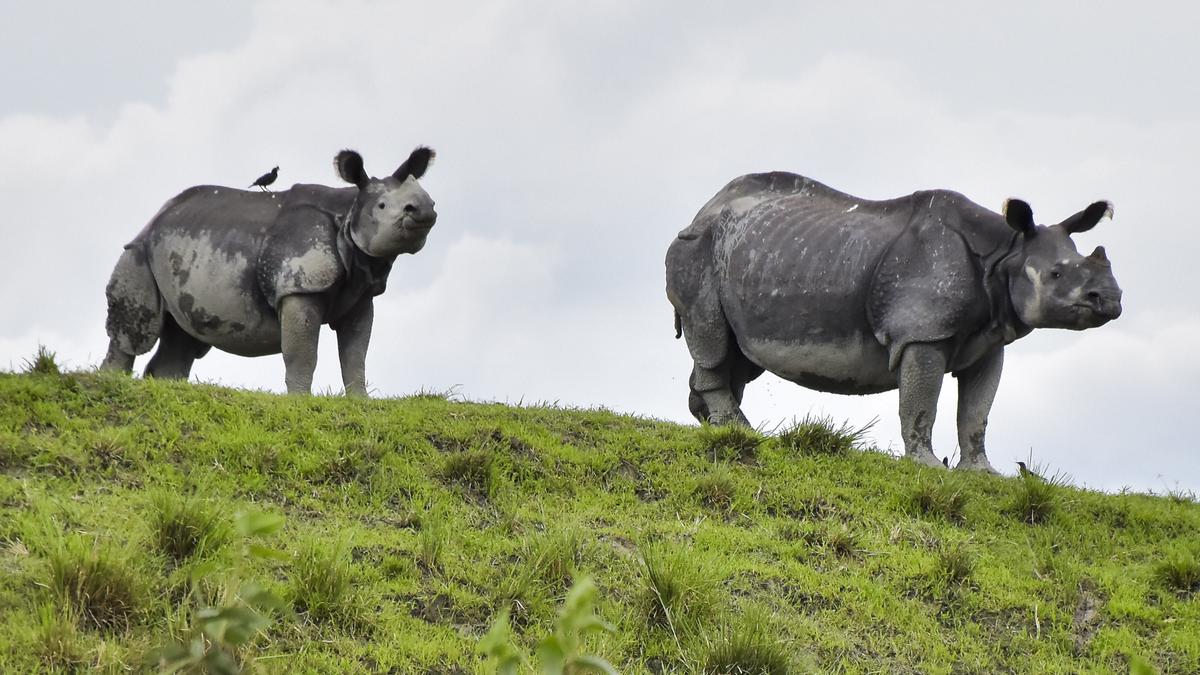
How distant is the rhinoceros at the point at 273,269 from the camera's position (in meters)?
11.1

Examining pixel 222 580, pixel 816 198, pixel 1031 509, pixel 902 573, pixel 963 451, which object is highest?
pixel 816 198

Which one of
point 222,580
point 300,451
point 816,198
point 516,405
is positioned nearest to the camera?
point 222,580

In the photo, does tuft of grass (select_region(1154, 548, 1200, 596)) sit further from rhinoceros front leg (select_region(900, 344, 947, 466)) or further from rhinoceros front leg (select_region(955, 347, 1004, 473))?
rhinoceros front leg (select_region(955, 347, 1004, 473))

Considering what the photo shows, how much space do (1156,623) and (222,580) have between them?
5.11m

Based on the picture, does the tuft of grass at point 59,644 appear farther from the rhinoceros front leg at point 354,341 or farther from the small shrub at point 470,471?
the rhinoceros front leg at point 354,341

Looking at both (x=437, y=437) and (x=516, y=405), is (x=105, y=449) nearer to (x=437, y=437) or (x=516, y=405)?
(x=437, y=437)

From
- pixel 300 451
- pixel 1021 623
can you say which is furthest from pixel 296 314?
pixel 1021 623

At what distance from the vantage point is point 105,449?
7719 millimetres

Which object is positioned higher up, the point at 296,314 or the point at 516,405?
the point at 296,314

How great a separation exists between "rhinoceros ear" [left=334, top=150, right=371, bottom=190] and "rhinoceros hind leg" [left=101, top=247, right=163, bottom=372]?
2.05 m

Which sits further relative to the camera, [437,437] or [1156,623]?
[437,437]

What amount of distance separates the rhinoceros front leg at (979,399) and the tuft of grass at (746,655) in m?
5.03

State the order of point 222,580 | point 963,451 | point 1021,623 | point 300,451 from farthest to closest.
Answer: point 963,451 → point 300,451 → point 1021,623 → point 222,580

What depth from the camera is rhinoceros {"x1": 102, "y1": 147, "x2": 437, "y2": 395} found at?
11.1 meters
